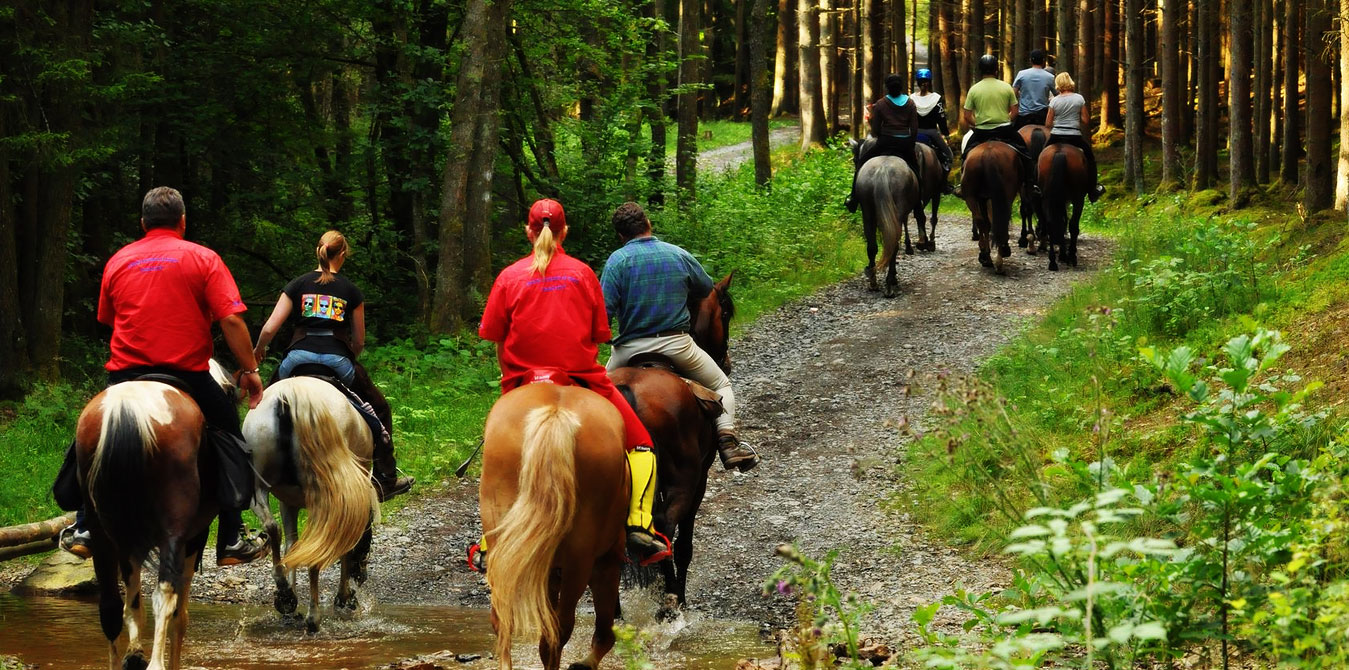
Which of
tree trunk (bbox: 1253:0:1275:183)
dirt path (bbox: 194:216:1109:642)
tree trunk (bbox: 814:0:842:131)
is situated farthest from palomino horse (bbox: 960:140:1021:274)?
tree trunk (bbox: 814:0:842:131)

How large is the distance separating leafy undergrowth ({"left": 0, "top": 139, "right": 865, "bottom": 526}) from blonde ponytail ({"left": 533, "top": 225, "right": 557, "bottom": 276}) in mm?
5307

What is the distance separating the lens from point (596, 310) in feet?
21.4

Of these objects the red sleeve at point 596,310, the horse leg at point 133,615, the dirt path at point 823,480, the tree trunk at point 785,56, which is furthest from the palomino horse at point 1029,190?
the tree trunk at point 785,56

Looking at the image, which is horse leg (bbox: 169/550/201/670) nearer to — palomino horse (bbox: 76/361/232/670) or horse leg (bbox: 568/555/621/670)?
palomino horse (bbox: 76/361/232/670)

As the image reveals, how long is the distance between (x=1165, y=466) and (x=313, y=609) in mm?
5583

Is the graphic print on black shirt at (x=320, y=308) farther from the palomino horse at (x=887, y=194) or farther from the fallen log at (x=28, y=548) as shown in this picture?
the palomino horse at (x=887, y=194)

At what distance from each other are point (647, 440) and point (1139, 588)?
2667 millimetres

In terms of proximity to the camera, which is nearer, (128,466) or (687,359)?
(128,466)

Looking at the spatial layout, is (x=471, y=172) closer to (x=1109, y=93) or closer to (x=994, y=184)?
(x=994, y=184)

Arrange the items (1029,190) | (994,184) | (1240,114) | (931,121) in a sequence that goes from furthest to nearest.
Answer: (1240,114)
(931,121)
(1029,190)
(994,184)

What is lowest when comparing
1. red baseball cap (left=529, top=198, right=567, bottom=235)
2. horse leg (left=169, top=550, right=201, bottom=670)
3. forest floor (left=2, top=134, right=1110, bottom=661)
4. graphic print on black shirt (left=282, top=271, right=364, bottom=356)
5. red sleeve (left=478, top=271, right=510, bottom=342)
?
forest floor (left=2, top=134, right=1110, bottom=661)

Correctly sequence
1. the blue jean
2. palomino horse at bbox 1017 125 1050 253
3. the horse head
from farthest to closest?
palomino horse at bbox 1017 125 1050 253 < the horse head < the blue jean

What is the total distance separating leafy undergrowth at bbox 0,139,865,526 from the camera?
11992 millimetres

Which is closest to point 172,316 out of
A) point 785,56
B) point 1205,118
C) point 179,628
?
point 179,628
